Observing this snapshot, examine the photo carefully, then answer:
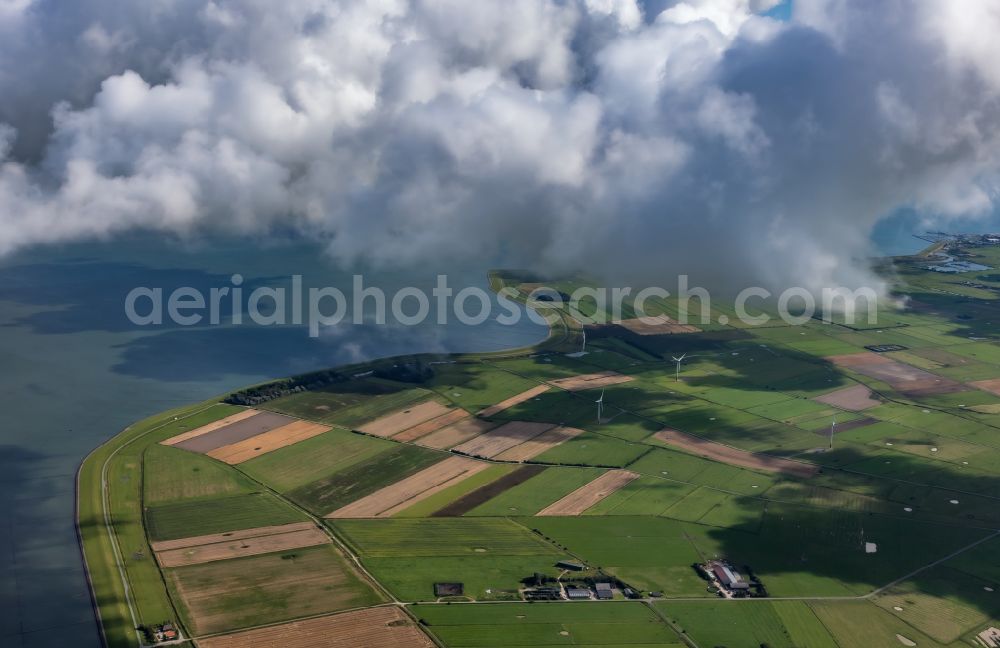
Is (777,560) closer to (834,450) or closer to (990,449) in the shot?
(834,450)

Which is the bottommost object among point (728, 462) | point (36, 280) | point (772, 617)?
point (772, 617)

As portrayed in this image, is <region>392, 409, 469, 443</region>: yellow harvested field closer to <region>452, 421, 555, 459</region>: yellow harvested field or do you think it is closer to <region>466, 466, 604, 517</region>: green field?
<region>452, 421, 555, 459</region>: yellow harvested field

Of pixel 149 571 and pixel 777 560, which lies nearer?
pixel 149 571

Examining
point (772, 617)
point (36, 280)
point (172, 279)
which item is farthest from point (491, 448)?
point (36, 280)

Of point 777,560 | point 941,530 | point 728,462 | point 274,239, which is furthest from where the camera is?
point 274,239

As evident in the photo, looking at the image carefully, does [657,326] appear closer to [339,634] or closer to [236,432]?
[236,432]

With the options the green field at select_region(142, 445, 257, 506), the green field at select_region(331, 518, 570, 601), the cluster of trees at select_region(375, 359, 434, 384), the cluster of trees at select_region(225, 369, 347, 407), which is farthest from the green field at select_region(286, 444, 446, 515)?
the cluster of trees at select_region(375, 359, 434, 384)
